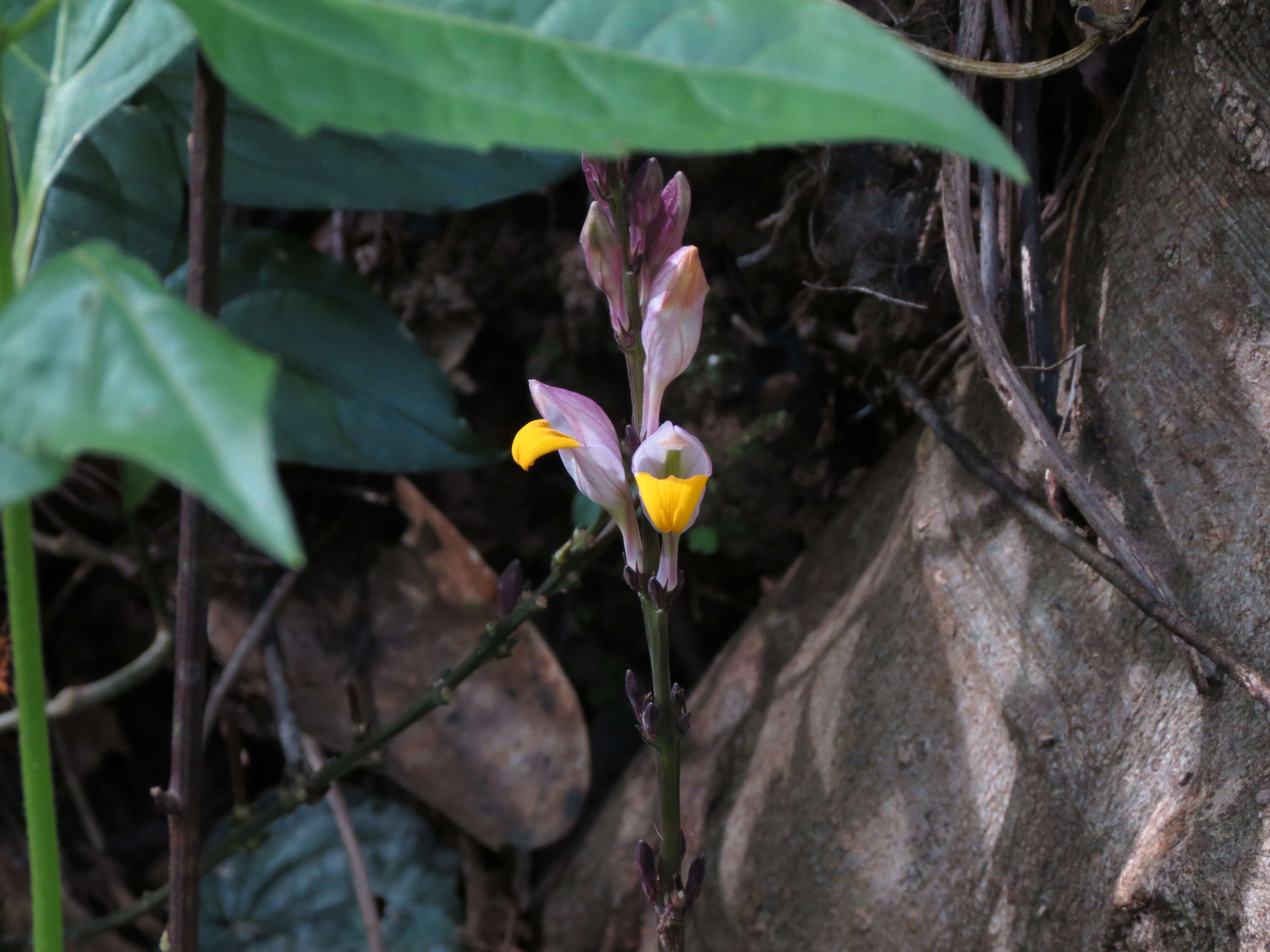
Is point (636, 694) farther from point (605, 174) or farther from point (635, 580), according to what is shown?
point (605, 174)

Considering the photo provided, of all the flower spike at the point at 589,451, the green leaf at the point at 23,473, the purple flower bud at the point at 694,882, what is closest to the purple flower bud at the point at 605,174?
the flower spike at the point at 589,451

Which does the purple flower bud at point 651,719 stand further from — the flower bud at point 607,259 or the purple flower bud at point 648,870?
the flower bud at point 607,259

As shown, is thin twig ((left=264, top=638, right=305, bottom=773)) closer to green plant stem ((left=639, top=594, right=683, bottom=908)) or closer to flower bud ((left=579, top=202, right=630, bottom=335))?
green plant stem ((left=639, top=594, right=683, bottom=908))

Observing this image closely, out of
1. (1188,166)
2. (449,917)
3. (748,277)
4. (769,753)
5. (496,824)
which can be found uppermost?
(1188,166)

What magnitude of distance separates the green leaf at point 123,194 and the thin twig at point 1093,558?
2.81 ft

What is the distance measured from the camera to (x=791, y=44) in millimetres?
390

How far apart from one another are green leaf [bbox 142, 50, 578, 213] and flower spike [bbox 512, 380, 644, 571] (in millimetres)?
388

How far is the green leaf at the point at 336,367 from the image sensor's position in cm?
103

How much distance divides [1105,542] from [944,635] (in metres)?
0.18

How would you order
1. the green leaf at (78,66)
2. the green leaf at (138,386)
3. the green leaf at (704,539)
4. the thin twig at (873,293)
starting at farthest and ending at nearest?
the green leaf at (704,539)
the thin twig at (873,293)
the green leaf at (78,66)
the green leaf at (138,386)

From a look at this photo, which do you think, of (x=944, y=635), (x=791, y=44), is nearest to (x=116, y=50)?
(x=791, y=44)

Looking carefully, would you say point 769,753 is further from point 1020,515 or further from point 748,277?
point 748,277

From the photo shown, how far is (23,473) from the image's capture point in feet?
1.16

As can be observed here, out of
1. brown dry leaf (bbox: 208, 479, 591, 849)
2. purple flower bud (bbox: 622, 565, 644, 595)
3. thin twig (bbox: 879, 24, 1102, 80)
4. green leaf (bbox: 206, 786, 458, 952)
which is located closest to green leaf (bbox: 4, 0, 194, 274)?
purple flower bud (bbox: 622, 565, 644, 595)
